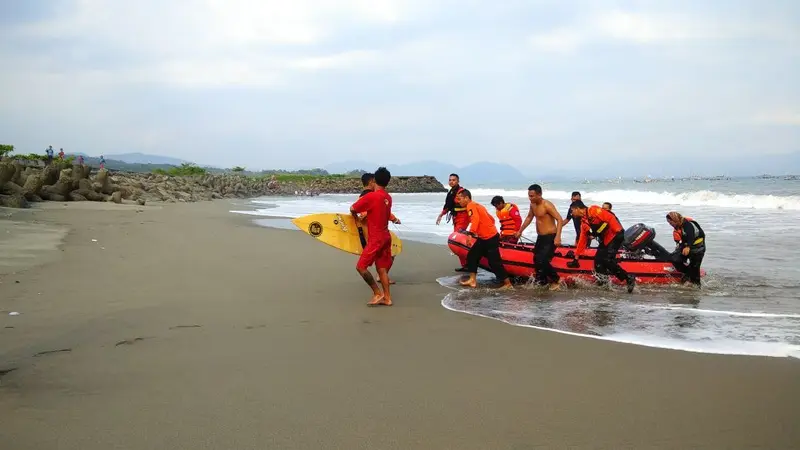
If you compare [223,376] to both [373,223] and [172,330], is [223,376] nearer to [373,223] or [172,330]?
A: [172,330]

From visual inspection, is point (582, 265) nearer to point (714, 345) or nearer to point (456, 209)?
point (456, 209)

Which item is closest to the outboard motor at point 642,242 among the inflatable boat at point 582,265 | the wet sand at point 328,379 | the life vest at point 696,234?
the inflatable boat at point 582,265

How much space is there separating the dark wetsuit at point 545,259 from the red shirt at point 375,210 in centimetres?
300

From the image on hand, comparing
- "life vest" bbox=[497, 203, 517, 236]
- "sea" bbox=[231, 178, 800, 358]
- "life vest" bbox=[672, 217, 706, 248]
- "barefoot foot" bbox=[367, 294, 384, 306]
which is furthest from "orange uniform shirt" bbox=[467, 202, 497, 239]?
"life vest" bbox=[672, 217, 706, 248]

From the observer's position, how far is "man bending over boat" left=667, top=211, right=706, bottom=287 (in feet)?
29.6

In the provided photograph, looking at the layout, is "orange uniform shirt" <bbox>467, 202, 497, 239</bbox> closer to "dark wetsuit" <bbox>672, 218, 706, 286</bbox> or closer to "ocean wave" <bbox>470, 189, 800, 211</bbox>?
"dark wetsuit" <bbox>672, 218, 706, 286</bbox>

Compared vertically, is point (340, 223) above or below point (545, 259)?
above

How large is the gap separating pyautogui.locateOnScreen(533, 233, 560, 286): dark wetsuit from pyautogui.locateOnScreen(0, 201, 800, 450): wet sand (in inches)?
92.6

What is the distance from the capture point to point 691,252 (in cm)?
902

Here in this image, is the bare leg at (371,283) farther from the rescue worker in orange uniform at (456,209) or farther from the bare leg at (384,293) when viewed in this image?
the rescue worker in orange uniform at (456,209)

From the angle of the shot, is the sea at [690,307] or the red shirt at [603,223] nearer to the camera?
the sea at [690,307]

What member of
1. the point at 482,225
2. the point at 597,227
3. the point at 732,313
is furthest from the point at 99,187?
the point at 732,313

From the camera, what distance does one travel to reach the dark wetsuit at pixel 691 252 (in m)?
9.02

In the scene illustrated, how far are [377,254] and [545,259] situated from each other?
3138 mm
